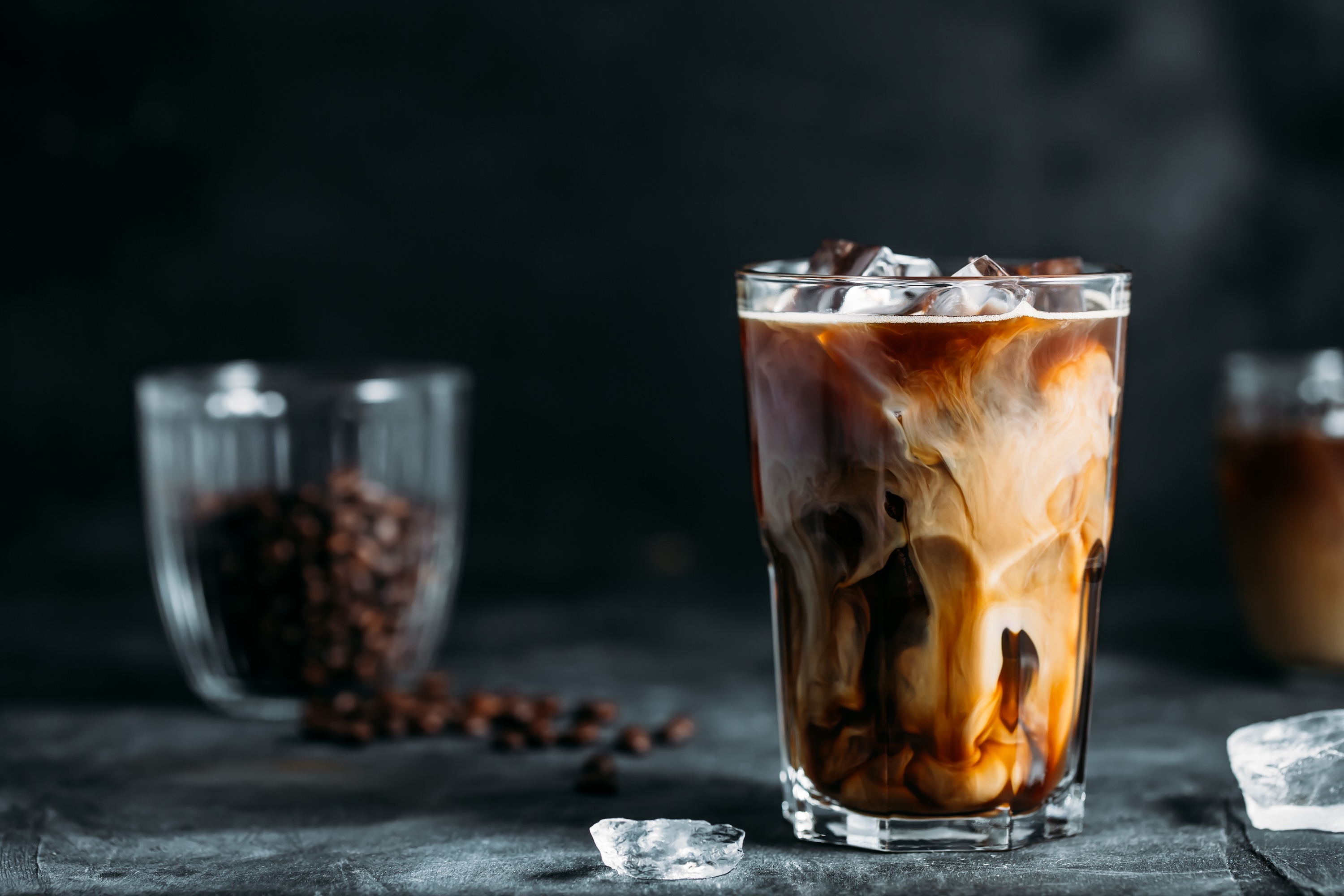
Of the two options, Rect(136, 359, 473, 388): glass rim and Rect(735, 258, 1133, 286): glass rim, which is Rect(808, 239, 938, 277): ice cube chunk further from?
Rect(136, 359, 473, 388): glass rim

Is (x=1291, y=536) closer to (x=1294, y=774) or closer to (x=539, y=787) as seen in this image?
(x=1294, y=774)

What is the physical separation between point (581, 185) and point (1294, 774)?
167cm

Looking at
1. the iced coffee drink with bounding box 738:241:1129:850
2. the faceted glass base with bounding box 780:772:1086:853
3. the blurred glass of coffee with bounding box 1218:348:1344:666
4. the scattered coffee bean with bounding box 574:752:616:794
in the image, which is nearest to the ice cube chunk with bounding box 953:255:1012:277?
the iced coffee drink with bounding box 738:241:1129:850

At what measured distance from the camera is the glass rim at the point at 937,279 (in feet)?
4.19

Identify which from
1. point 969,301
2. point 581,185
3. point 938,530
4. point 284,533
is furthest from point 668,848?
point 581,185

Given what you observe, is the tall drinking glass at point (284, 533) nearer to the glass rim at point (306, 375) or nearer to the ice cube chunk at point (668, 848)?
the glass rim at point (306, 375)

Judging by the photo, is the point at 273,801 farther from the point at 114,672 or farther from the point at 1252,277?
the point at 1252,277

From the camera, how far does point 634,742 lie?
178 centimetres

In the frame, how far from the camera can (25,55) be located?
259cm

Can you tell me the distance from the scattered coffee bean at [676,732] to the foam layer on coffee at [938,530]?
439 mm

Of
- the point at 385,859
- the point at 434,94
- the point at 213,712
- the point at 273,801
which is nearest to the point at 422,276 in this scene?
the point at 434,94

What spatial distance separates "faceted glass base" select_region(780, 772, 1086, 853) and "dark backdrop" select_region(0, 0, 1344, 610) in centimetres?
137

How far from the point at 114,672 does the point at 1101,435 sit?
1533 mm

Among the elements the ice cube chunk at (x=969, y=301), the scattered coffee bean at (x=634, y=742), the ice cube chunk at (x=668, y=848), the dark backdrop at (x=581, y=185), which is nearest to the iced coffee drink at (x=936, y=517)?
the ice cube chunk at (x=969, y=301)
